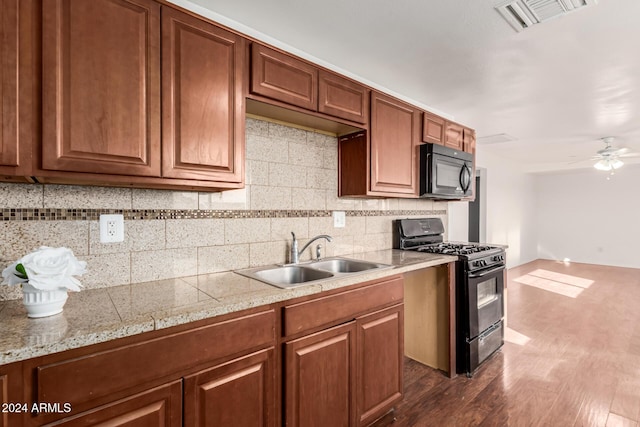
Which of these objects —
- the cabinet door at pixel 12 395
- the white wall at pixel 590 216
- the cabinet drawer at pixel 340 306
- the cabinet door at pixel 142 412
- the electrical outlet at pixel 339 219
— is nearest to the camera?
the cabinet door at pixel 12 395

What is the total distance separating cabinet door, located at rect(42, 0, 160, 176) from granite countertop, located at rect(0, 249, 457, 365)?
20.4 inches

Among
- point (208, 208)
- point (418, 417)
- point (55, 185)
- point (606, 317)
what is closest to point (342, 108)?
point (208, 208)

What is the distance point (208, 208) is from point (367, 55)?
154 cm

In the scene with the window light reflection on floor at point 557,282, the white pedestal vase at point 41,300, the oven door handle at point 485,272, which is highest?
the white pedestal vase at point 41,300

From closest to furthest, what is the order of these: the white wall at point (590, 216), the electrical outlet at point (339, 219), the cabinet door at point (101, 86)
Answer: the cabinet door at point (101, 86), the electrical outlet at point (339, 219), the white wall at point (590, 216)

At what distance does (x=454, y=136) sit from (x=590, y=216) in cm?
695

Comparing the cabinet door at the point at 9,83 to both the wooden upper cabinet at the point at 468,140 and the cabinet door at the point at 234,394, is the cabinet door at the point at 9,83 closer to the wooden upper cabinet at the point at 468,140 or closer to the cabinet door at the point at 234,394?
the cabinet door at the point at 234,394

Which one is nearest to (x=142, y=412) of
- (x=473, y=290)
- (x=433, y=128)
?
(x=473, y=290)

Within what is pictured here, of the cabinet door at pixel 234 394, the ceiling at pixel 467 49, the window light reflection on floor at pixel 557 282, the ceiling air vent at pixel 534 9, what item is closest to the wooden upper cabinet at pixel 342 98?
the ceiling at pixel 467 49

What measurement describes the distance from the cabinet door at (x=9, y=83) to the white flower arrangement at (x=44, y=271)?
33 centimetres

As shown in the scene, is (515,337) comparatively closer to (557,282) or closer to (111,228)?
(557,282)

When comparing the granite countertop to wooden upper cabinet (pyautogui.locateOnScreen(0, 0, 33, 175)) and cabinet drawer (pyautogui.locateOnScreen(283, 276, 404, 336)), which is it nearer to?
cabinet drawer (pyautogui.locateOnScreen(283, 276, 404, 336))

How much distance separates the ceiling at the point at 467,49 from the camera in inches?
69.9

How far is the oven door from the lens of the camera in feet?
8.29
